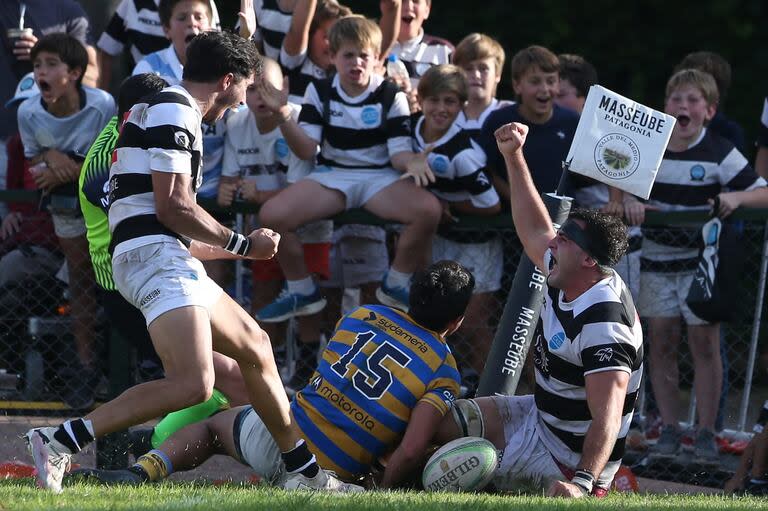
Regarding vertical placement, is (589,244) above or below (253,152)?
below

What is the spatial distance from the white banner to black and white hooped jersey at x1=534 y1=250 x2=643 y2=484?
0.79 m

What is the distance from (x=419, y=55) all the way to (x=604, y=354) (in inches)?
141

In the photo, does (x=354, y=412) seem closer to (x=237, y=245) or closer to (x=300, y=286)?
(x=237, y=245)

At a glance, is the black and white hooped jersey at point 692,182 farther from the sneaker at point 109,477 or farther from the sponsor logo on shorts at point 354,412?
the sneaker at point 109,477

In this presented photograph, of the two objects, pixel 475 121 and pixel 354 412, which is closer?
pixel 354 412

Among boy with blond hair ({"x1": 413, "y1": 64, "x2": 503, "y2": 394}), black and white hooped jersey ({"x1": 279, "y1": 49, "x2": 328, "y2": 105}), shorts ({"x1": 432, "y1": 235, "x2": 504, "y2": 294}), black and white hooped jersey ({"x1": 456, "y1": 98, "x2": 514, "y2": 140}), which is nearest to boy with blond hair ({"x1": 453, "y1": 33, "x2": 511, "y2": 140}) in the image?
black and white hooped jersey ({"x1": 456, "y1": 98, "x2": 514, "y2": 140})

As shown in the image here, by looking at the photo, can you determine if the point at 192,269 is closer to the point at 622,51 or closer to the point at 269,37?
the point at 269,37

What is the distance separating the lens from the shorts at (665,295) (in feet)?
26.0

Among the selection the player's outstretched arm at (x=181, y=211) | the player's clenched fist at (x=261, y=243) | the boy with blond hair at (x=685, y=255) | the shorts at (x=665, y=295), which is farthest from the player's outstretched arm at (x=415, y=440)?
the shorts at (x=665, y=295)

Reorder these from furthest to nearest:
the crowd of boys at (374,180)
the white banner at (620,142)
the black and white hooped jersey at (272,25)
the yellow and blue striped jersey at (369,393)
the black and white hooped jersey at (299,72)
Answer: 1. the black and white hooped jersey at (272,25)
2. the black and white hooped jersey at (299,72)
3. the crowd of boys at (374,180)
4. the white banner at (620,142)
5. the yellow and blue striped jersey at (369,393)

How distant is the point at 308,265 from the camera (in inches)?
316

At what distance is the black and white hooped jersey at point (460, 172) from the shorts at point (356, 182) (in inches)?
9.8

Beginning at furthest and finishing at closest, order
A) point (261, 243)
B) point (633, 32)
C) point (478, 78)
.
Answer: point (633, 32)
point (478, 78)
point (261, 243)

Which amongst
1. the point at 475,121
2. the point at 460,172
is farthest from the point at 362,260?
the point at 475,121
